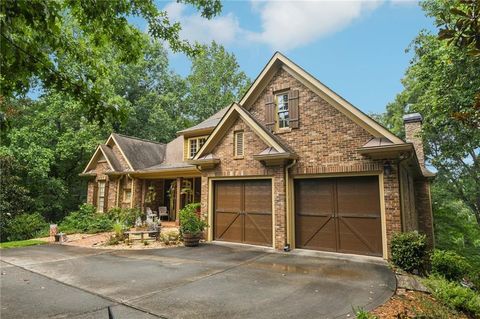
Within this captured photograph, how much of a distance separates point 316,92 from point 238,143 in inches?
140

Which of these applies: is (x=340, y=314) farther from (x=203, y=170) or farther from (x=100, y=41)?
(x=203, y=170)

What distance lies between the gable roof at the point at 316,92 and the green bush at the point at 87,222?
429 inches

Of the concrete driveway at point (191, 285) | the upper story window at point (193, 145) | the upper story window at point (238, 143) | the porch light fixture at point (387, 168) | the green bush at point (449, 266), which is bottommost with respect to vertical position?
the concrete driveway at point (191, 285)

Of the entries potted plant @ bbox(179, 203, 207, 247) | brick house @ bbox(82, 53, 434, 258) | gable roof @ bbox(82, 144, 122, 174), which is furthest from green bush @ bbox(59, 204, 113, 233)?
brick house @ bbox(82, 53, 434, 258)

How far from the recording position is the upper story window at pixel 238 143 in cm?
1131

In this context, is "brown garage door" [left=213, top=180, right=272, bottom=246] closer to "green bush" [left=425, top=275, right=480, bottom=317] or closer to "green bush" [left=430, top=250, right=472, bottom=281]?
"green bush" [left=430, top=250, right=472, bottom=281]

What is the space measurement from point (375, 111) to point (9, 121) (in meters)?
35.3

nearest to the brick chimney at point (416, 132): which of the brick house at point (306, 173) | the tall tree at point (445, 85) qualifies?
the brick house at point (306, 173)

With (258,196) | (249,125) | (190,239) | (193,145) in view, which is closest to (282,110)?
(249,125)

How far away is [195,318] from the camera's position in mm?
4480

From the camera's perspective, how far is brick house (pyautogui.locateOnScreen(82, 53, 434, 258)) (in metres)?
8.63

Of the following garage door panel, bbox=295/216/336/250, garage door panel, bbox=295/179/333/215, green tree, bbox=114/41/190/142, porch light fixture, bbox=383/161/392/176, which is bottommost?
garage door panel, bbox=295/216/336/250

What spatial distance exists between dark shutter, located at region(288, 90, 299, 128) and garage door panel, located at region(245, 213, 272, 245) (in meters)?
3.54

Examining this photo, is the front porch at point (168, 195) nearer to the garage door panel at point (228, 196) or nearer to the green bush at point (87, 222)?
the green bush at point (87, 222)
